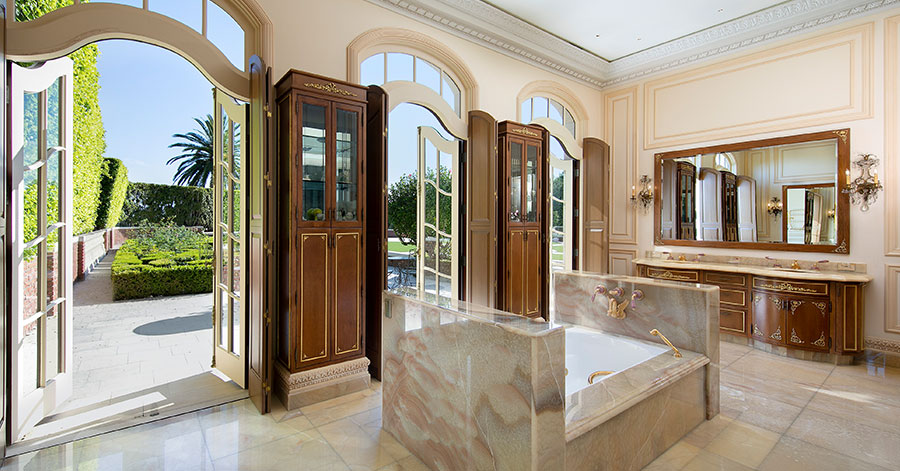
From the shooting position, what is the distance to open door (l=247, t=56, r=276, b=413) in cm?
265

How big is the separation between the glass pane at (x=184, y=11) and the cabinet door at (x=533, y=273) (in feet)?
10.0

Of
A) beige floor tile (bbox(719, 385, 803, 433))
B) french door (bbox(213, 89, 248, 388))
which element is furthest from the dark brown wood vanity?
french door (bbox(213, 89, 248, 388))

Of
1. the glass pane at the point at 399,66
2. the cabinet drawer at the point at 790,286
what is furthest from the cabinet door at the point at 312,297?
the cabinet drawer at the point at 790,286

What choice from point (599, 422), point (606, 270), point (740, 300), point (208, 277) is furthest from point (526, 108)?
point (208, 277)

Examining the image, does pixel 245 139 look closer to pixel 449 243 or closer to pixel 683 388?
pixel 449 243

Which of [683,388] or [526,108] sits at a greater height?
[526,108]

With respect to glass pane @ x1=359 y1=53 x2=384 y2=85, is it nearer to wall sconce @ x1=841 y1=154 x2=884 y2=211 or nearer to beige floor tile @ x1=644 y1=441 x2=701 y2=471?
beige floor tile @ x1=644 y1=441 x2=701 y2=471

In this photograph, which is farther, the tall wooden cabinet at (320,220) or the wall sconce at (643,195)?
the wall sconce at (643,195)

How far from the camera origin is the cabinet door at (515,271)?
4062mm

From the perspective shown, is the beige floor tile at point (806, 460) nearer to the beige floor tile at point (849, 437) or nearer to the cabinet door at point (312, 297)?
the beige floor tile at point (849, 437)

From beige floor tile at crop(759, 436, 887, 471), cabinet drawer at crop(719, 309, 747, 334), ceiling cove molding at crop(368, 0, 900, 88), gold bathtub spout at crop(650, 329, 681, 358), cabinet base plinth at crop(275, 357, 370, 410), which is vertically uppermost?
ceiling cove molding at crop(368, 0, 900, 88)

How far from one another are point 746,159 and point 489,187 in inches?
107

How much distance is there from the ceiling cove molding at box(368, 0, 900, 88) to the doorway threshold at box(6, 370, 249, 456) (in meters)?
3.12

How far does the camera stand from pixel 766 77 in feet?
14.3
